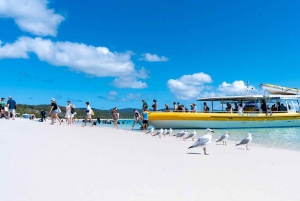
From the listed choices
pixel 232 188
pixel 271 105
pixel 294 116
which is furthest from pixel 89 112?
pixel 294 116

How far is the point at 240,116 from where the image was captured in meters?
25.7

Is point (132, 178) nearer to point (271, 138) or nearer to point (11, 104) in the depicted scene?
point (271, 138)

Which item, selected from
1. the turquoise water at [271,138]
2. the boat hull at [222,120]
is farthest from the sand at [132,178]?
the boat hull at [222,120]

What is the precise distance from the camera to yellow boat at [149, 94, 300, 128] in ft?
77.9

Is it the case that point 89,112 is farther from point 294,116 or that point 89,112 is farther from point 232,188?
point 294,116

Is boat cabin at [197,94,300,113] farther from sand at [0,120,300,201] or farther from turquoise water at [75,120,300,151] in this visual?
sand at [0,120,300,201]

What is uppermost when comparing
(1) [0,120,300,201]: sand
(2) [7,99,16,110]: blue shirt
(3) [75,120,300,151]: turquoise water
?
(2) [7,99,16,110]: blue shirt

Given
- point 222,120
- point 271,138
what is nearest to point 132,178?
point 271,138

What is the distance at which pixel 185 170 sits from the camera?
551cm

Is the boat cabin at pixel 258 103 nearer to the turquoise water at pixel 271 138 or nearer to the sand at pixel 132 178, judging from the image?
the turquoise water at pixel 271 138

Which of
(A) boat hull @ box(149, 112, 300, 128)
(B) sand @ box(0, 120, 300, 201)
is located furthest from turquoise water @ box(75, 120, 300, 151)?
(B) sand @ box(0, 120, 300, 201)

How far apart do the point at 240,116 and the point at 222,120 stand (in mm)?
1803

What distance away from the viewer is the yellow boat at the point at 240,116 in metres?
23.8

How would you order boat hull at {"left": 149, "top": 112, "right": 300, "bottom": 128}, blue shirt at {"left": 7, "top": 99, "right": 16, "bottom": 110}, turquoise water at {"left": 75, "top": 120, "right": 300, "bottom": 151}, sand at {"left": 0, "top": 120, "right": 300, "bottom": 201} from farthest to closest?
boat hull at {"left": 149, "top": 112, "right": 300, "bottom": 128}
blue shirt at {"left": 7, "top": 99, "right": 16, "bottom": 110}
turquoise water at {"left": 75, "top": 120, "right": 300, "bottom": 151}
sand at {"left": 0, "top": 120, "right": 300, "bottom": 201}
